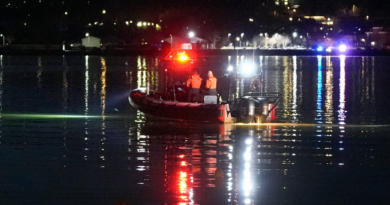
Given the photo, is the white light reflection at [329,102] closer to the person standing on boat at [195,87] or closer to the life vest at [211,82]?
the life vest at [211,82]

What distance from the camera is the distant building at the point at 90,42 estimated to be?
104 meters

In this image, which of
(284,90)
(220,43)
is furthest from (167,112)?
(220,43)

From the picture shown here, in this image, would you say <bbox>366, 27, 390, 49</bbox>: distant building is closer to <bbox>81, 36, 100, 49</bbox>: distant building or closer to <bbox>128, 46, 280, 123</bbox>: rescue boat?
<bbox>81, 36, 100, 49</bbox>: distant building

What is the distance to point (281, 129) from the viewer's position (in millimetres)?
20203

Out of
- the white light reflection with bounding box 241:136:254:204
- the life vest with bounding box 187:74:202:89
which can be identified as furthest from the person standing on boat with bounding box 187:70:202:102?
the white light reflection with bounding box 241:136:254:204

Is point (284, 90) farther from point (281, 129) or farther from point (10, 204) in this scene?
point (10, 204)

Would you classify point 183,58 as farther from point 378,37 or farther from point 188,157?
point 378,37

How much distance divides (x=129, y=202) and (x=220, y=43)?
107963 millimetres

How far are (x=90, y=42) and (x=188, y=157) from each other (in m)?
91.9

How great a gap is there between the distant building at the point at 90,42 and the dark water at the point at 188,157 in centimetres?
7767

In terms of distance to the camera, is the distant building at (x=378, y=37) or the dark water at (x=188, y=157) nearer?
the dark water at (x=188, y=157)

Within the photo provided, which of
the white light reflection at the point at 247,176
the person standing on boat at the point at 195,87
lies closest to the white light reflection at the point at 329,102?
the person standing on boat at the point at 195,87

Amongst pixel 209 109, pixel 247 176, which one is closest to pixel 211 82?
pixel 209 109

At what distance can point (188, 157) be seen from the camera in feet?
49.1
